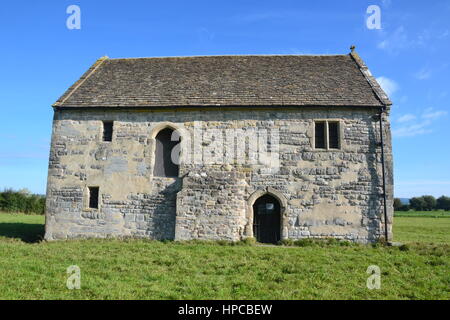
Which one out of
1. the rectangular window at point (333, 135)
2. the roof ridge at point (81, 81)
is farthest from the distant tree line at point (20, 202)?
the rectangular window at point (333, 135)

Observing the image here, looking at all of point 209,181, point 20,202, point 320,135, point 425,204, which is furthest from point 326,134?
point 425,204

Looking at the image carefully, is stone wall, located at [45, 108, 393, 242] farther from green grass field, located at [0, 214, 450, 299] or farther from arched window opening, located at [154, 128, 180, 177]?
green grass field, located at [0, 214, 450, 299]

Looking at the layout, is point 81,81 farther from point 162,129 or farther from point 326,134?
point 326,134

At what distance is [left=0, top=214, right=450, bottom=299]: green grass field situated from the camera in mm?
5828

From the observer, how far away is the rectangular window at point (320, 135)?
12422mm

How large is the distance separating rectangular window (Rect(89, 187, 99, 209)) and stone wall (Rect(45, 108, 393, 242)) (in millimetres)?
275

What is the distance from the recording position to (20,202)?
28.7m

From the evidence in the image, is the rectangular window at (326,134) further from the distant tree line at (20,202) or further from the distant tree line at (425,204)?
the distant tree line at (425,204)

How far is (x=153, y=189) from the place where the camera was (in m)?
12.5

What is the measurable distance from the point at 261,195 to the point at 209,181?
6.93ft

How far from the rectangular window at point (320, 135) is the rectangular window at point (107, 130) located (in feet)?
28.3

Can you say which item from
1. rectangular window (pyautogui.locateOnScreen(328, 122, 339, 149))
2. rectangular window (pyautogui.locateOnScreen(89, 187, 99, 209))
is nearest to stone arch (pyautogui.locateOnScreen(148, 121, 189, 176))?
rectangular window (pyautogui.locateOnScreen(89, 187, 99, 209))

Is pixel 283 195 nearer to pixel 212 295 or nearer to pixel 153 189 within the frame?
pixel 153 189
